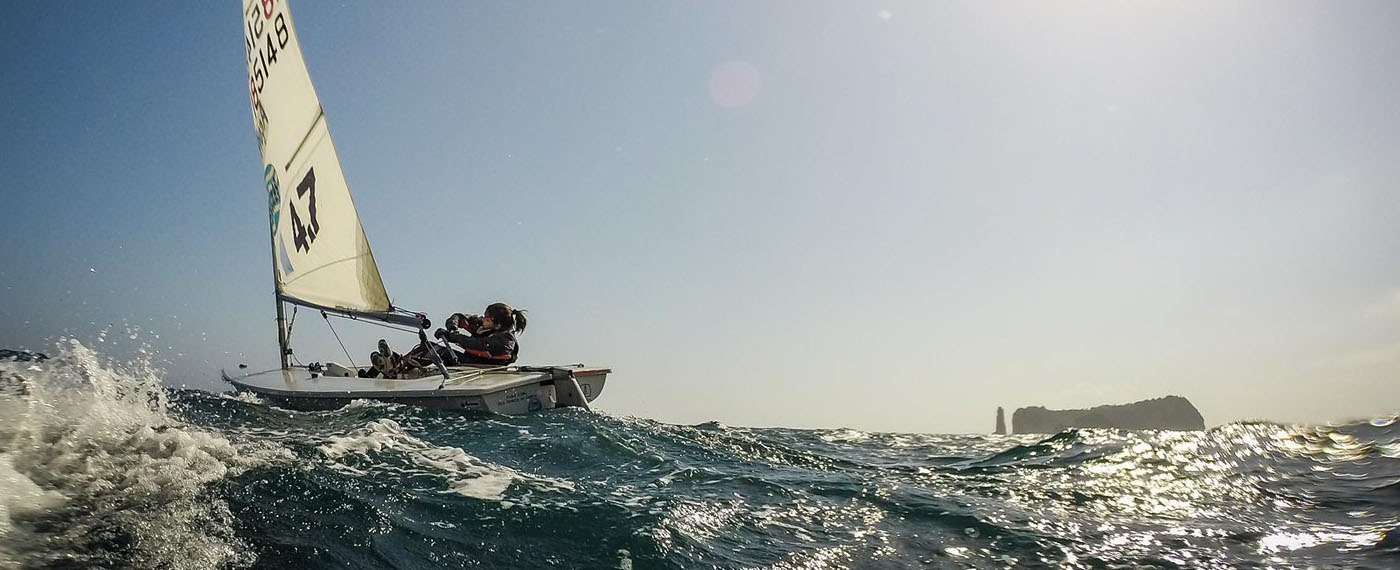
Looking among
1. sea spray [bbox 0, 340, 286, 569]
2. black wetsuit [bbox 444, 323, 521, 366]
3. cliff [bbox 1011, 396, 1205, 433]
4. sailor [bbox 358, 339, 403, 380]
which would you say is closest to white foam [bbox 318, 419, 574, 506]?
sea spray [bbox 0, 340, 286, 569]

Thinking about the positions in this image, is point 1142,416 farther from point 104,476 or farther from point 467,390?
point 104,476

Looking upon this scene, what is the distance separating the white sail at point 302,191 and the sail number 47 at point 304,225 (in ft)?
0.07

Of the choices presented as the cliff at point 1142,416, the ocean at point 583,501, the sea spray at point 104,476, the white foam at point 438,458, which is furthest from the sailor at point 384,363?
the cliff at point 1142,416


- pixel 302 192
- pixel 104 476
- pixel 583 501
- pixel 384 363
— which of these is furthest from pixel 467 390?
pixel 302 192

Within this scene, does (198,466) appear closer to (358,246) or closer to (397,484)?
(397,484)

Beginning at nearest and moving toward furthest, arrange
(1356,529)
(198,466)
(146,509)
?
(146,509) < (198,466) < (1356,529)

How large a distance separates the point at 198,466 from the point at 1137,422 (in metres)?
86.8

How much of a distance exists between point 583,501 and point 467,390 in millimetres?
4630

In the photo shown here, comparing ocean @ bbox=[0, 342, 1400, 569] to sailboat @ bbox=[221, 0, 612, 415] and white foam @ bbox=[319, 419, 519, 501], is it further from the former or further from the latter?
sailboat @ bbox=[221, 0, 612, 415]

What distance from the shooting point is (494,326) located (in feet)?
38.7

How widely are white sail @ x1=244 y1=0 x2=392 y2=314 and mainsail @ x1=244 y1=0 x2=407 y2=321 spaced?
2cm

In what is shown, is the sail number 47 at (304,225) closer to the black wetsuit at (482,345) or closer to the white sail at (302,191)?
the white sail at (302,191)

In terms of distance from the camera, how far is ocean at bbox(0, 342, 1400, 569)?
3.09 meters

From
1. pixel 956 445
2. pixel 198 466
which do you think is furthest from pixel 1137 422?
pixel 198 466
